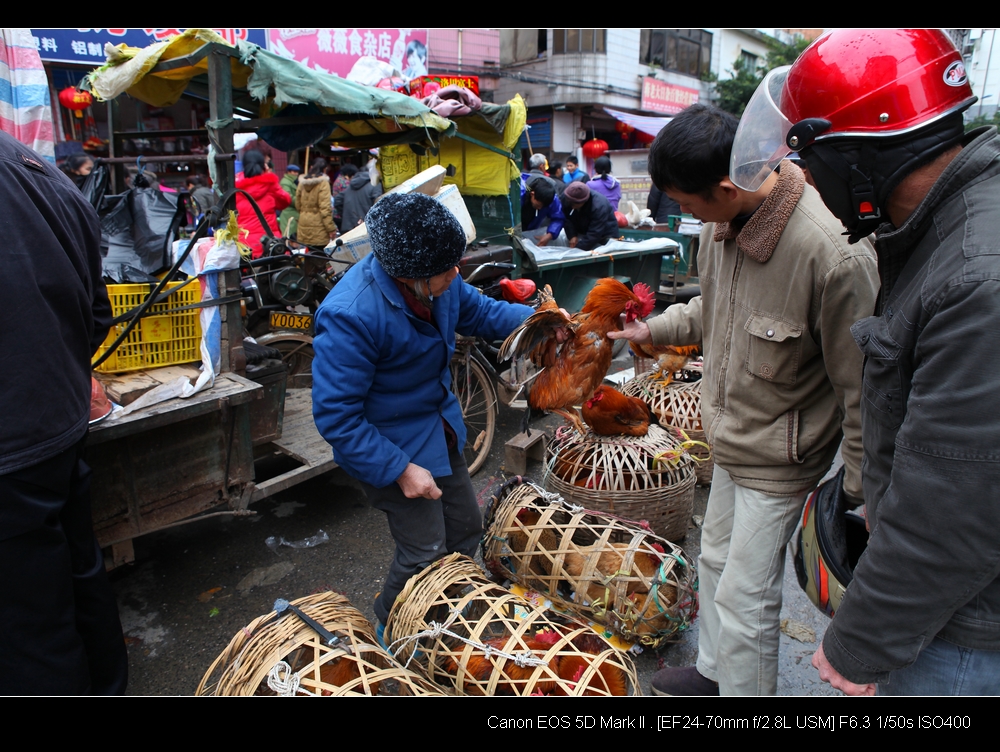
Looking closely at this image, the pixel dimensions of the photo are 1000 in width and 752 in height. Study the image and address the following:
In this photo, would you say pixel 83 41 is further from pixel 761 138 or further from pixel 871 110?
pixel 871 110

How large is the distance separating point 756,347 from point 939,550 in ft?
3.01

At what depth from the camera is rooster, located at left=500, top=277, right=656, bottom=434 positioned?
307cm

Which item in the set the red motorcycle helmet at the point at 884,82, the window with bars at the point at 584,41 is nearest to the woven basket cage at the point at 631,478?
the red motorcycle helmet at the point at 884,82

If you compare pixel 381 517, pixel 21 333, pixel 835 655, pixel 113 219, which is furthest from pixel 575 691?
pixel 113 219

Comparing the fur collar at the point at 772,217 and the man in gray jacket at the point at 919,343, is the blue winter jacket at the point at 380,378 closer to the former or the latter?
the fur collar at the point at 772,217

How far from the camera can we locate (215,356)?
3.19 meters

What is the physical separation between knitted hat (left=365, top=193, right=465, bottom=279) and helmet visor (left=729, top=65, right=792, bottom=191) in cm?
104

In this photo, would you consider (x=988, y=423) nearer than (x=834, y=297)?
Yes

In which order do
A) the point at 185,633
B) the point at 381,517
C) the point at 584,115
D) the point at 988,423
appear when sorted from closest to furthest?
the point at 988,423 → the point at 185,633 → the point at 381,517 → the point at 584,115

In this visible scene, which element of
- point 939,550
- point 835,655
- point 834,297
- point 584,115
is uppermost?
point 584,115

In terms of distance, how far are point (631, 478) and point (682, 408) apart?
1.36 m

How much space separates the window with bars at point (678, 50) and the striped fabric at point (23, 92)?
74.7 ft

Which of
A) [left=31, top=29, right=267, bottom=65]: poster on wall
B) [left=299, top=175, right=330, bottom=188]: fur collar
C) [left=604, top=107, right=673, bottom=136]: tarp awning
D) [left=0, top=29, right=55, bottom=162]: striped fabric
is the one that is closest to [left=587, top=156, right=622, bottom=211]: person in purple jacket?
[left=299, top=175, right=330, bottom=188]: fur collar

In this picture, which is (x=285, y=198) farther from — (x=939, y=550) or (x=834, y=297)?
(x=939, y=550)
